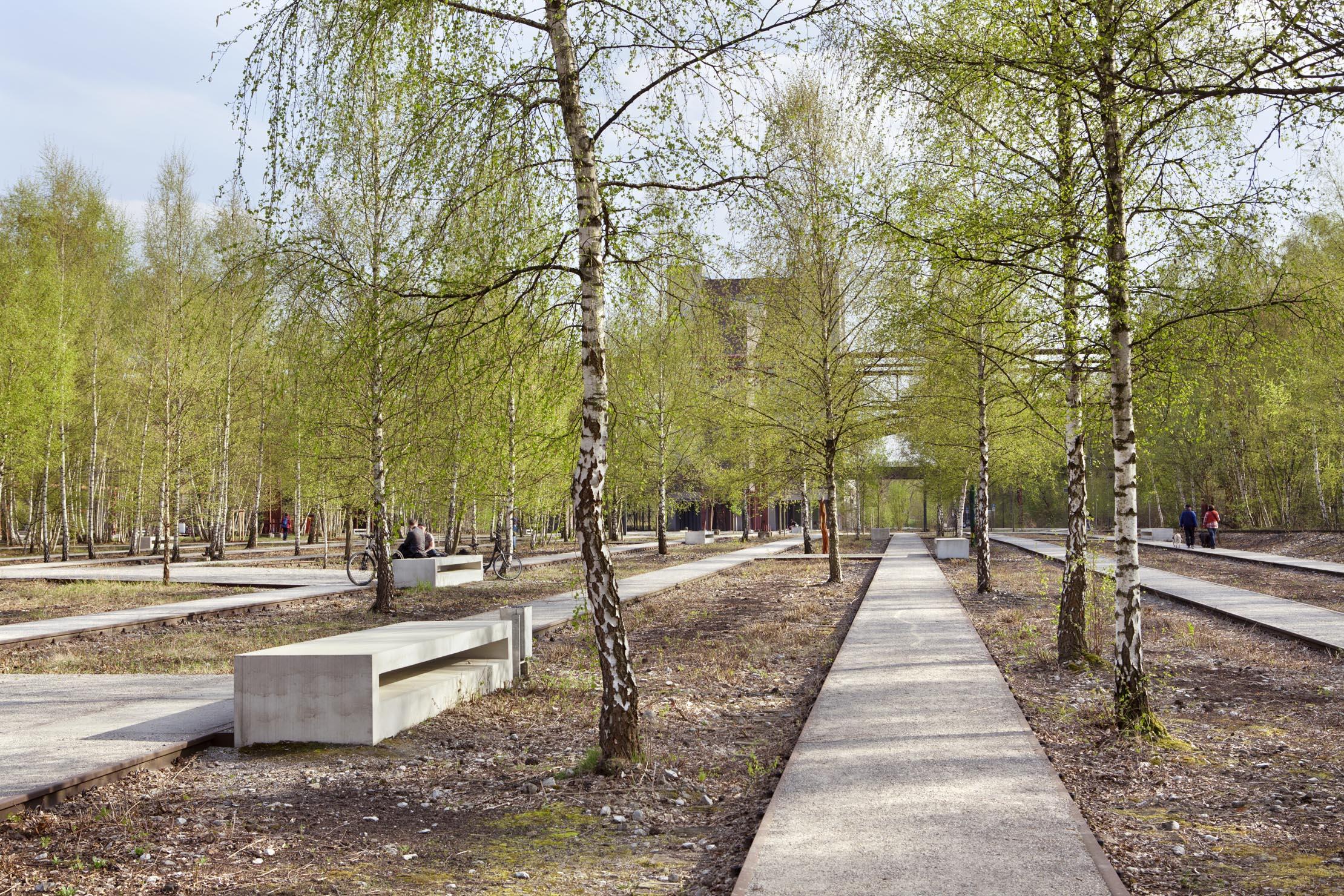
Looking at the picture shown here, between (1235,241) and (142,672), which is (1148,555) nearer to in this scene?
(1235,241)

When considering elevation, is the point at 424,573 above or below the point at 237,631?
above

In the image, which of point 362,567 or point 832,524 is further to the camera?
point 832,524

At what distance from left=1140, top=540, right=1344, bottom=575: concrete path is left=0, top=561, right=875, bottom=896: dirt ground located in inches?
718

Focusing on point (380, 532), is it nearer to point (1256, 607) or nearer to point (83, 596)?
point (83, 596)

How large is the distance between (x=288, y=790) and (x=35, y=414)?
73.6 ft

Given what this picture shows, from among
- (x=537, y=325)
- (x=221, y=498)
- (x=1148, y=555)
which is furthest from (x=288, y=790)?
(x=1148, y=555)

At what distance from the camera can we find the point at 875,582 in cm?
1973

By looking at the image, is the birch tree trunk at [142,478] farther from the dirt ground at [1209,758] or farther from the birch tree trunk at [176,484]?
the dirt ground at [1209,758]

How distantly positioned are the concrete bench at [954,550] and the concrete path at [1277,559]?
7055 millimetres

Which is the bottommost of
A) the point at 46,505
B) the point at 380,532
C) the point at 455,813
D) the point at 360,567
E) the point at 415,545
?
the point at 455,813

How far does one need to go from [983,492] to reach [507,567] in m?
10.8

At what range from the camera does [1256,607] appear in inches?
569

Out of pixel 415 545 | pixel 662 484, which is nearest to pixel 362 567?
pixel 415 545

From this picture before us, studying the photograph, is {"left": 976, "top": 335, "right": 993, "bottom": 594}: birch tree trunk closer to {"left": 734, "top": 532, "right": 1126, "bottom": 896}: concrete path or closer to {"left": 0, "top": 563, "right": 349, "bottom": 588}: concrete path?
{"left": 734, "top": 532, "right": 1126, "bottom": 896}: concrete path
